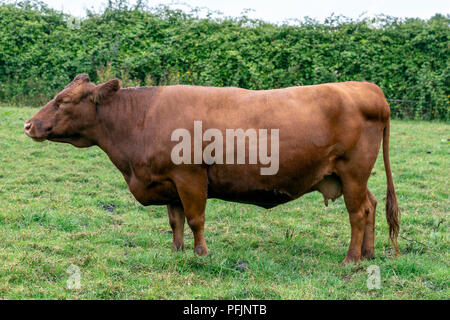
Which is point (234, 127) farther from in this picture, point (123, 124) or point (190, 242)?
point (190, 242)

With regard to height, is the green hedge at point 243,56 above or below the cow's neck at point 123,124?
above

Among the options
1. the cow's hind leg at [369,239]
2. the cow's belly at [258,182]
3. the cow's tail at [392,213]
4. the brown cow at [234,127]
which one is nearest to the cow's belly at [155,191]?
the brown cow at [234,127]

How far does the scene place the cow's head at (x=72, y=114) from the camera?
5.09 m

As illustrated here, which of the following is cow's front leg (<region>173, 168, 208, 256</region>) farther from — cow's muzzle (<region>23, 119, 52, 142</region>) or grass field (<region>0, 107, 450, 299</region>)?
cow's muzzle (<region>23, 119, 52, 142</region>)

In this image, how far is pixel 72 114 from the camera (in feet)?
16.9

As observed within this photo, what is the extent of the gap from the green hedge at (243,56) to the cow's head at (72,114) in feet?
26.9

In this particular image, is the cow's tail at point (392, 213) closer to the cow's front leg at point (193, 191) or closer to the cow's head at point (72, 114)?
the cow's front leg at point (193, 191)

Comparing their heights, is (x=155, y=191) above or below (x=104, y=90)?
below

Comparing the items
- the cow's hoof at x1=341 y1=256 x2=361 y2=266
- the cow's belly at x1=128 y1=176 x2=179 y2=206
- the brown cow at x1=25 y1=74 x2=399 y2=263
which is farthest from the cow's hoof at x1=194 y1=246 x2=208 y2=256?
the cow's hoof at x1=341 y1=256 x2=361 y2=266

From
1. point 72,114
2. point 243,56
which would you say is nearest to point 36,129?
point 72,114

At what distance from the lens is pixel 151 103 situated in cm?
515

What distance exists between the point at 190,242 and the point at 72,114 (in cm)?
183

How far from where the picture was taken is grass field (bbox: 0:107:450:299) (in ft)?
13.5
